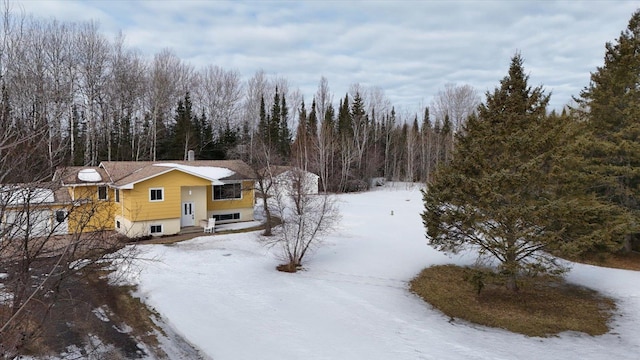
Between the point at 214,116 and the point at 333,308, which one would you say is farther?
the point at 214,116

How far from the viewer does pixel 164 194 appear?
22.0 meters

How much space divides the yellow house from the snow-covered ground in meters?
3.02

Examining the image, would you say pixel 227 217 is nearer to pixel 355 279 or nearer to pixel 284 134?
pixel 355 279

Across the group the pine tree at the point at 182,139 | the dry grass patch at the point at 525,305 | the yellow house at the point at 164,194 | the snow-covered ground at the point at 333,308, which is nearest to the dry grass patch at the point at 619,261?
the snow-covered ground at the point at 333,308

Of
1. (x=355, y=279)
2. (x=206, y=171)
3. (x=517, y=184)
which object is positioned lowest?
(x=355, y=279)

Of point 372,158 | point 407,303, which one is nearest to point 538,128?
point 407,303

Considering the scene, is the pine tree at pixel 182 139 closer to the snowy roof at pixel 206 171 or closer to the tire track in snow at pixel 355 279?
the snowy roof at pixel 206 171

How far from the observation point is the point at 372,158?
51.4 metres

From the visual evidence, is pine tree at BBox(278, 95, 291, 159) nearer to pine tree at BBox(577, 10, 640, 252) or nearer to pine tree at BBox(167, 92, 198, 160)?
pine tree at BBox(167, 92, 198, 160)

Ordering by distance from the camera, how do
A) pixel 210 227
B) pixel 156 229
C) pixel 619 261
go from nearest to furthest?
pixel 619 261 → pixel 156 229 → pixel 210 227

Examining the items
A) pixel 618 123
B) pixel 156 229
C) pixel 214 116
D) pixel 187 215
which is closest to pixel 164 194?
pixel 156 229

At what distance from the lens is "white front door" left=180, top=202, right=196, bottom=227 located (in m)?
23.5

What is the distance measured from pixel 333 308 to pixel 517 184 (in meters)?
6.63

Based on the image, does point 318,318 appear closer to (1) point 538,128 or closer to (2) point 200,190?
(1) point 538,128
